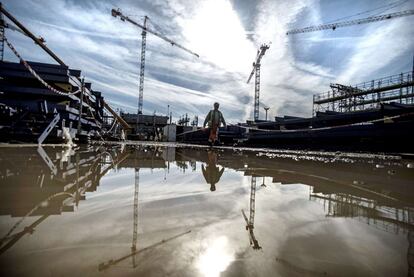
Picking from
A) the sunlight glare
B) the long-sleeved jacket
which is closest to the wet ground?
the sunlight glare

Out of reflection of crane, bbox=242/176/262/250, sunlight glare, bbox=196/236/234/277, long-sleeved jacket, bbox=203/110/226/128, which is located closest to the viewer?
sunlight glare, bbox=196/236/234/277

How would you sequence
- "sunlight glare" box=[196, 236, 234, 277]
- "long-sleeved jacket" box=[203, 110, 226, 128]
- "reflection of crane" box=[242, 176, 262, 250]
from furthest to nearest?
"long-sleeved jacket" box=[203, 110, 226, 128] → "reflection of crane" box=[242, 176, 262, 250] → "sunlight glare" box=[196, 236, 234, 277]

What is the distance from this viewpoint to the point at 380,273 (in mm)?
1121

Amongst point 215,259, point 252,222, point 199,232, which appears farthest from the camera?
point 252,222

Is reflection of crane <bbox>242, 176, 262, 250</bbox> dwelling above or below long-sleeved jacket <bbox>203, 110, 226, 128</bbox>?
Answer: below

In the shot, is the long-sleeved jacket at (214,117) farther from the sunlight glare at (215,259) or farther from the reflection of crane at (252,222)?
the sunlight glare at (215,259)

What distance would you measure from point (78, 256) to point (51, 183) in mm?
A: 2027

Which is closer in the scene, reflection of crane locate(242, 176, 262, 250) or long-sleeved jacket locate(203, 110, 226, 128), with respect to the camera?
reflection of crane locate(242, 176, 262, 250)

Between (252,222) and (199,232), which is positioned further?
(252,222)

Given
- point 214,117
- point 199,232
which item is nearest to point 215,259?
point 199,232

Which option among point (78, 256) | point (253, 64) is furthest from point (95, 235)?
point (253, 64)

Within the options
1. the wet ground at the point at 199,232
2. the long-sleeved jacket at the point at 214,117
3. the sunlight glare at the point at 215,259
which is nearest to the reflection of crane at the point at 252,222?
the wet ground at the point at 199,232

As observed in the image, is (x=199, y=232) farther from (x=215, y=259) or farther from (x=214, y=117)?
(x=214, y=117)

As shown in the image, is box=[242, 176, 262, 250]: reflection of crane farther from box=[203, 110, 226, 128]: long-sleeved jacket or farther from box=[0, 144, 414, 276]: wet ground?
box=[203, 110, 226, 128]: long-sleeved jacket
